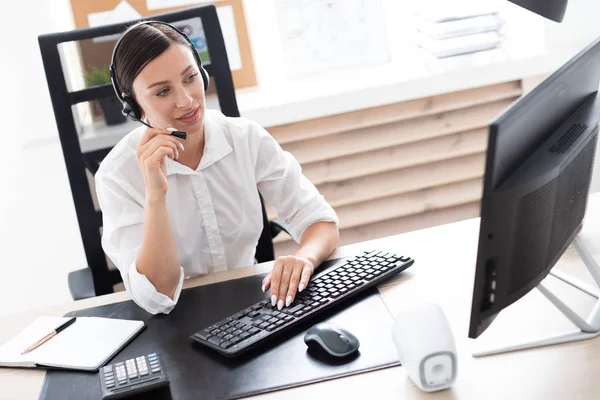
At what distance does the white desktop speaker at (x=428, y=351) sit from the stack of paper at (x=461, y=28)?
183 cm

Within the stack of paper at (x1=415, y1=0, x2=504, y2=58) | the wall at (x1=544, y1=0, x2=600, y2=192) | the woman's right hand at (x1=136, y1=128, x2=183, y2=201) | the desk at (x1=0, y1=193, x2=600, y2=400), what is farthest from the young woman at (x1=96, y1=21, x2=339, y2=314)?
the wall at (x1=544, y1=0, x2=600, y2=192)

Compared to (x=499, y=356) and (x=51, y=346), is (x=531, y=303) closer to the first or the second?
(x=499, y=356)

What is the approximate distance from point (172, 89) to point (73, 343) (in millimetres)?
549

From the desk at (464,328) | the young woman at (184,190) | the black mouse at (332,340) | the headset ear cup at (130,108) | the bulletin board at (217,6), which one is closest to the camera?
the desk at (464,328)

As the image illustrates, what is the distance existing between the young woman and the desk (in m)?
0.10

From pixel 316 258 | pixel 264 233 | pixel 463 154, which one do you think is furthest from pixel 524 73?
pixel 316 258

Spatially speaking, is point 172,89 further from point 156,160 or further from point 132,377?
point 132,377

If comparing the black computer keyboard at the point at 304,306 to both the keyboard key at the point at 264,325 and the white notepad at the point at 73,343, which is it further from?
the white notepad at the point at 73,343

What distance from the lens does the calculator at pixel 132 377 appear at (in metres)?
1.12

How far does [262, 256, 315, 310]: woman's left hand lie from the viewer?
1.36m

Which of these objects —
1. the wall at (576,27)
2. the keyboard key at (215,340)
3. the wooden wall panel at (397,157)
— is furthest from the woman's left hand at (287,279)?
the wall at (576,27)

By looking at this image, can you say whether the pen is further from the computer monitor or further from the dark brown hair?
the computer monitor

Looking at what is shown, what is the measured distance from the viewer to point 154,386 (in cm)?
112

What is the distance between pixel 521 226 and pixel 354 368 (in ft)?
1.08
